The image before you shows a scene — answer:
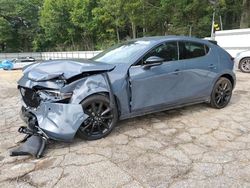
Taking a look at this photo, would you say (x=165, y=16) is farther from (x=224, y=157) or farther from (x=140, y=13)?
(x=224, y=157)

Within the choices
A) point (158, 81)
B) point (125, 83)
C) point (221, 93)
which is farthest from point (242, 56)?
point (125, 83)

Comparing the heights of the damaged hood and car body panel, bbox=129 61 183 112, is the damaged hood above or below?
above

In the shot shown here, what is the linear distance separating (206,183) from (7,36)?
4484 cm

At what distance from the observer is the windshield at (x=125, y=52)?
13.3ft

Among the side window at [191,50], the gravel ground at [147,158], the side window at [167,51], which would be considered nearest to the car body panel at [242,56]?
the side window at [191,50]

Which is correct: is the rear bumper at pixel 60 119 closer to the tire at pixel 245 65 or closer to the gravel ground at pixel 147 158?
the gravel ground at pixel 147 158

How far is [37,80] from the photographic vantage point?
11.3 feet

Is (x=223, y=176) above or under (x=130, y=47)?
under

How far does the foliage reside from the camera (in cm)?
2088

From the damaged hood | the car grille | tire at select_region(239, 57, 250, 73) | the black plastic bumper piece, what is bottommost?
the black plastic bumper piece

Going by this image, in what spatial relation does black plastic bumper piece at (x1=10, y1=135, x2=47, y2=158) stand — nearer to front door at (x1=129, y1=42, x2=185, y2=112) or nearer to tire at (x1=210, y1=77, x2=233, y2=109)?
front door at (x1=129, y1=42, x2=185, y2=112)

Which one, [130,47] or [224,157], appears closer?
[224,157]

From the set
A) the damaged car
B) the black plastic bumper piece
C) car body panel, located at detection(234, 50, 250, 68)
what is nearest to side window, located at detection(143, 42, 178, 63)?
the damaged car

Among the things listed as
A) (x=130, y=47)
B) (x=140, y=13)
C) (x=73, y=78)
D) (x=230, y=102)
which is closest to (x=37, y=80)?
(x=73, y=78)
